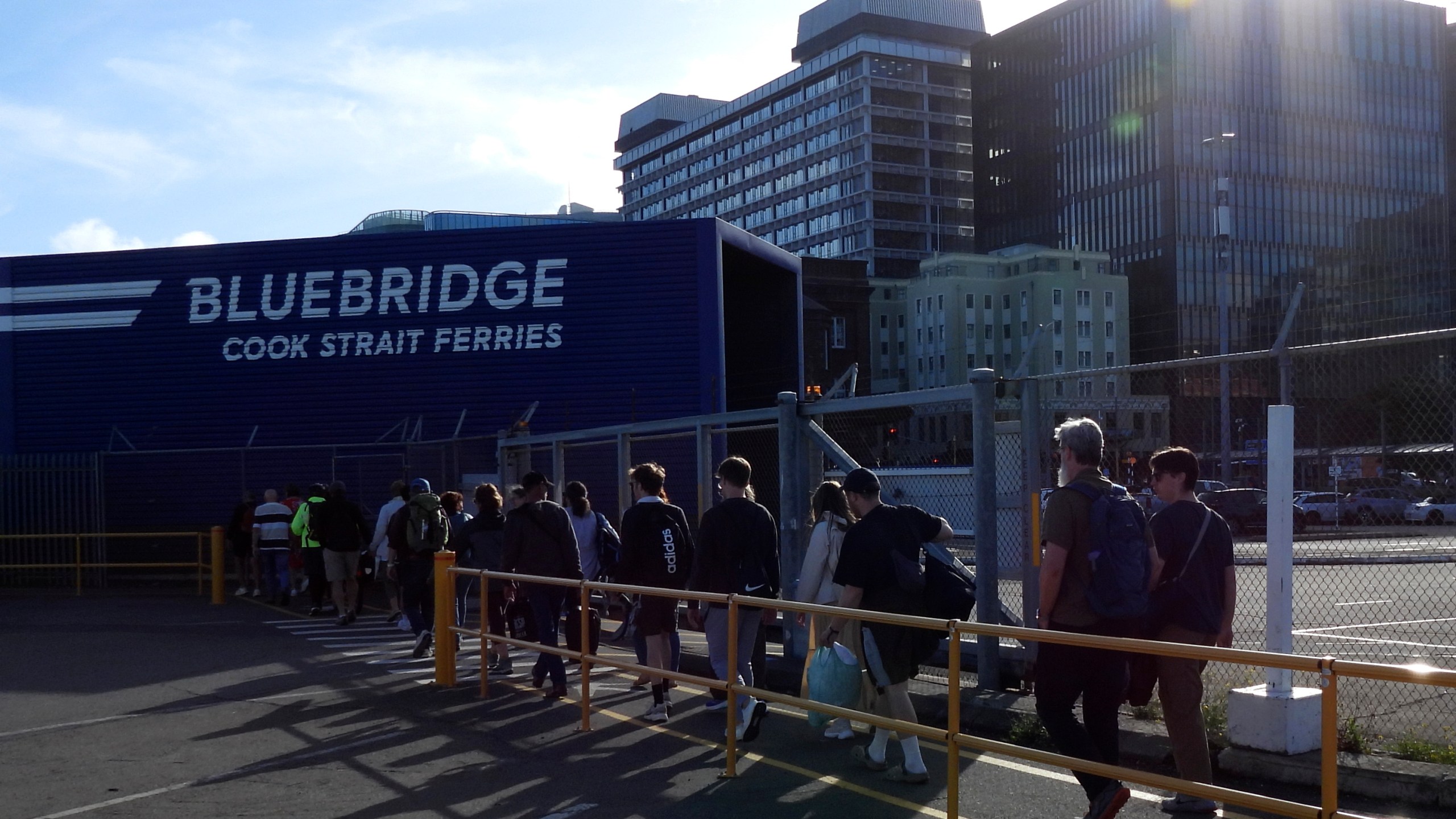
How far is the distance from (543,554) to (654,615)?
1.44 metres

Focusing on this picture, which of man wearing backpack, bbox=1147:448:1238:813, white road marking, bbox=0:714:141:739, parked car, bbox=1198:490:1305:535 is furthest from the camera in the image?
white road marking, bbox=0:714:141:739

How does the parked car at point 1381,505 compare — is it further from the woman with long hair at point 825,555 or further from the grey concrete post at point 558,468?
the grey concrete post at point 558,468

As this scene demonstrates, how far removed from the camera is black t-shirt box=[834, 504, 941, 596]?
23.5 feet

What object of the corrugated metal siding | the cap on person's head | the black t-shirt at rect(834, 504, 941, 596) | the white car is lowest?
the black t-shirt at rect(834, 504, 941, 596)

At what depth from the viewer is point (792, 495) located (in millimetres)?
11031

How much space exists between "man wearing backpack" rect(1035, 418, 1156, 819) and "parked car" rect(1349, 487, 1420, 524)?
1.95 m

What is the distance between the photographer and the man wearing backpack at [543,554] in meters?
10.1

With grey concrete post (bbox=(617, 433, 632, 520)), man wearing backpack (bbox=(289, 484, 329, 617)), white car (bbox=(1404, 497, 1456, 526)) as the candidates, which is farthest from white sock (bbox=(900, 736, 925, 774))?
man wearing backpack (bbox=(289, 484, 329, 617))

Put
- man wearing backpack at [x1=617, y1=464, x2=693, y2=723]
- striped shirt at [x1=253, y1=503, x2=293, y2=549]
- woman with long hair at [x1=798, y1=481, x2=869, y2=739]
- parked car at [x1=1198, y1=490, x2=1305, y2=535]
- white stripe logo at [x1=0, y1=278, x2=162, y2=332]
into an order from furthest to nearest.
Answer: white stripe logo at [x1=0, y1=278, x2=162, y2=332] → striped shirt at [x1=253, y1=503, x2=293, y2=549] → man wearing backpack at [x1=617, y1=464, x2=693, y2=723] → parked car at [x1=1198, y1=490, x2=1305, y2=535] → woman with long hair at [x1=798, y1=481, x2=869, y2=739]

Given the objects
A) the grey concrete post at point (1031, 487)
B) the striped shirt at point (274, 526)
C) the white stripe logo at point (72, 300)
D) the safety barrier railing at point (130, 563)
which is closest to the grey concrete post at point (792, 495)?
the grey concrete post at point (1031, 487)

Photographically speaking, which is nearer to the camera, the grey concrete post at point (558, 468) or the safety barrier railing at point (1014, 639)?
the safety barrier railing at point (1014, 639)

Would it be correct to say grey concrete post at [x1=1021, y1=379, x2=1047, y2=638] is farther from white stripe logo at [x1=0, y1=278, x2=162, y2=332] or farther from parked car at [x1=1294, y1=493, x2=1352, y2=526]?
white stripe logo at [x1=0, y1=278, x2=162, y2=332]

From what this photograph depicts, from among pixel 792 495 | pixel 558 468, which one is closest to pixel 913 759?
pixel 792 495

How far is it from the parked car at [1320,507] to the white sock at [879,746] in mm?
2762
